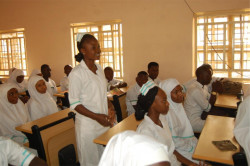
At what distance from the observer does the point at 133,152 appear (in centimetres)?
96

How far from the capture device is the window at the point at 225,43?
18.2ft

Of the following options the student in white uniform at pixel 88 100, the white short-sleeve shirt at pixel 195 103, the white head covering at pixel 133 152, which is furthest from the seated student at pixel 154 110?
the white short-sleeve shirt at pixel 195 103

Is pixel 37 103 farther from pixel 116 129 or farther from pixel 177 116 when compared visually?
pixel 177 116

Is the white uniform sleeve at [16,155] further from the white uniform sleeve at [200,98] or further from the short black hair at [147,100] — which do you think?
the white uniform sleeve at [200,98]

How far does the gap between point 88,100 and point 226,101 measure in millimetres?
2939

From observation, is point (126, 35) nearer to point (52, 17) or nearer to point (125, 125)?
point (52, 17)

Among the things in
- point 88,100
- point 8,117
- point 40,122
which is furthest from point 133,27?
point 88,100

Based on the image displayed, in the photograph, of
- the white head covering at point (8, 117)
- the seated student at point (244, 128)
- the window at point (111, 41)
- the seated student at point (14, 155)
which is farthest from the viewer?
the window at point (111, 41)

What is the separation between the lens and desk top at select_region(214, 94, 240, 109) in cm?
386

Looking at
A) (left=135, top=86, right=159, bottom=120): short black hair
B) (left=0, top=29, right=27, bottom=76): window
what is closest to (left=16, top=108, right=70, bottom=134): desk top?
(left=135, top=86, right=159, bottom=120): short black hair

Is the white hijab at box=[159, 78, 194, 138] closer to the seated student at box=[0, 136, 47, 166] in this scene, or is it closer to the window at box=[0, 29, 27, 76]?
the seated student at box=[0, 136, 47, 166]

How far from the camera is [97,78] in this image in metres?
2.26

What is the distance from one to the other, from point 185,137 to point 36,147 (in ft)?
5.35

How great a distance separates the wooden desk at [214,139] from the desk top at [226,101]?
118cm
